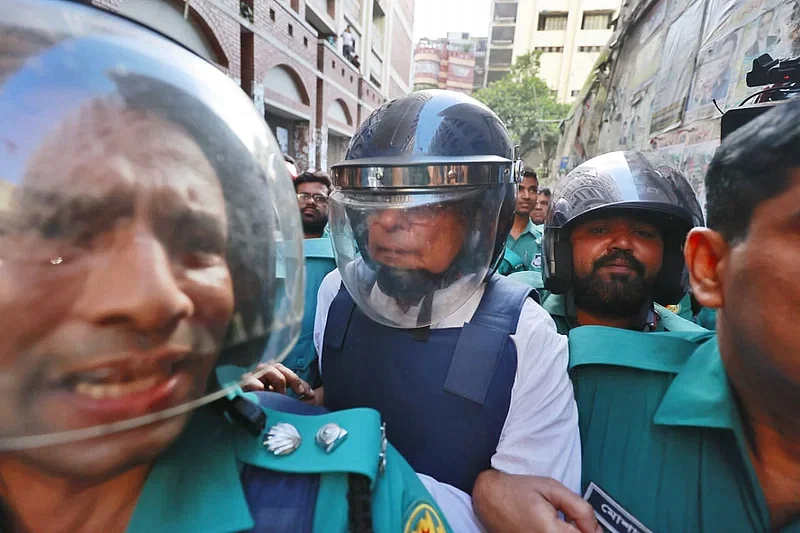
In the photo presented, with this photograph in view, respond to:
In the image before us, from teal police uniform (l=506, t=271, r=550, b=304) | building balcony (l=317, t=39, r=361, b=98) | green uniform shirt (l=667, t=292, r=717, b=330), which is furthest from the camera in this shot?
building balcony (l=317, t=39, r=361, b=98)

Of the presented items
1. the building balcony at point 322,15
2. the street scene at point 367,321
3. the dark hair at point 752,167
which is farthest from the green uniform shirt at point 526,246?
the building balcony at point 322,15

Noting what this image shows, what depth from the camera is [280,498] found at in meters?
0.64

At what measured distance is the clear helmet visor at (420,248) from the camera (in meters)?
→ 1.04

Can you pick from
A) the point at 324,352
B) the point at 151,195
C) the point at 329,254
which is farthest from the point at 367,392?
the point at 329,254

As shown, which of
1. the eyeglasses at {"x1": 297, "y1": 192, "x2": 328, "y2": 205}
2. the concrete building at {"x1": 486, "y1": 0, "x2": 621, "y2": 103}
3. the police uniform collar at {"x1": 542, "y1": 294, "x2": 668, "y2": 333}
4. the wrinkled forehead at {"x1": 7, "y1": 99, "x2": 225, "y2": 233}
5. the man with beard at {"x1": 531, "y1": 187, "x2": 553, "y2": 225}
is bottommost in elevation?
the police uniform collar at {"x1": 542, "y1": 294, "x2": 668, "y2": 333}

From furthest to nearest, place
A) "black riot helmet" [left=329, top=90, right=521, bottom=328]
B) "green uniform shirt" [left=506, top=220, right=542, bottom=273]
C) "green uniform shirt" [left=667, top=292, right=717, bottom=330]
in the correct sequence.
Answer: "green uniform shirt" [left=506, top=220, right=542, bottom=273] < "green uniform shirt" [left=667, top=292, right=717, bottom=330] < "black riot helmet" [left=329, top=90, right=521, bottom=328]

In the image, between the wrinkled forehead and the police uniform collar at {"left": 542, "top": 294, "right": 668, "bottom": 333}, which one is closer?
the wrinkled forehead

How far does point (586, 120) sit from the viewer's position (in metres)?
10.9

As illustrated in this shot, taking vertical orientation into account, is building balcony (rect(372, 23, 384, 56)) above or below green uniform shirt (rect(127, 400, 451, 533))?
above

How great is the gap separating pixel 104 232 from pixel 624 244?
5.12 ft

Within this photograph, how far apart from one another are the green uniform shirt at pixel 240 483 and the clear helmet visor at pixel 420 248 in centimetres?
39

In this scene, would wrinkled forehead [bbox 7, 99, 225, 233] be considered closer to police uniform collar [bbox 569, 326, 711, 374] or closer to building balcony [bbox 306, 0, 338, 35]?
police uniform collar [bbox 569, 326, 711, 374]

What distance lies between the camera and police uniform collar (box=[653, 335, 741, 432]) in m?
0.83

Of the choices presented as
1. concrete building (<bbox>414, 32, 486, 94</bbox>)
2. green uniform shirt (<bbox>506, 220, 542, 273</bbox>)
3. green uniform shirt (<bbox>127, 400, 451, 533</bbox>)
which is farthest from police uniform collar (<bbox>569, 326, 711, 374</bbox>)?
concrete building (<bbox>414, 32, 486, 94</bbox>)
